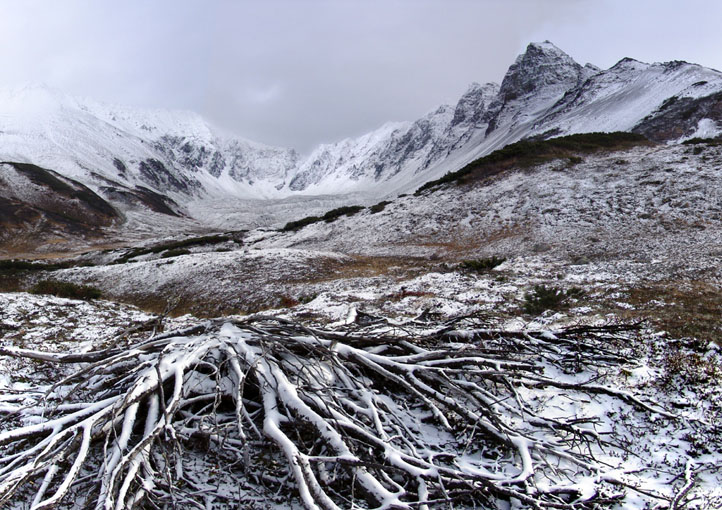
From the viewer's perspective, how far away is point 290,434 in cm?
384

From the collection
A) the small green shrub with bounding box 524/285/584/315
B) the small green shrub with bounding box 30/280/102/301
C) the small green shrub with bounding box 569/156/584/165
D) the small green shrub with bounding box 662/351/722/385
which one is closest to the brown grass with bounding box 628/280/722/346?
the small green shrub with bounding box 662/351/722/385

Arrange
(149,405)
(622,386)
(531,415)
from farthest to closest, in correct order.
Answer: (622,386) < (531,415) < (149,405)

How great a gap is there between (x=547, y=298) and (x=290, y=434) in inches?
303

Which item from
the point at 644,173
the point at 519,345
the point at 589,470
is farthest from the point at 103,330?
the point at 644,173

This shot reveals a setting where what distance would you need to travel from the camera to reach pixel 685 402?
15.8 feet

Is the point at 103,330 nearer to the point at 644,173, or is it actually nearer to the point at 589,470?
the point at 589,470

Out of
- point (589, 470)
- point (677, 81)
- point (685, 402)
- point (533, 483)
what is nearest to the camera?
point (533, 483)

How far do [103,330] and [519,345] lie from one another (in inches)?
389

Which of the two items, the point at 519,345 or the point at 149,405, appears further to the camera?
the point at 519,345

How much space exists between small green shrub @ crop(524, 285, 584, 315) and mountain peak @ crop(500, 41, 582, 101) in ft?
324

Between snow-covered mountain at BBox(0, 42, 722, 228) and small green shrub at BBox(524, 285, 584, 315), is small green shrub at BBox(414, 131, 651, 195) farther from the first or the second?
small green shrub at BBox(524, 285, 584, 315)

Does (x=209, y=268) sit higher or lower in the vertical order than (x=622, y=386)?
higher

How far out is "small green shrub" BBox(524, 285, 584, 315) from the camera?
28.9 feet

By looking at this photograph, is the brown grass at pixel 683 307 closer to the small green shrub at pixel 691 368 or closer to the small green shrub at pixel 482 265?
the small green shrub at pixel 691 368
